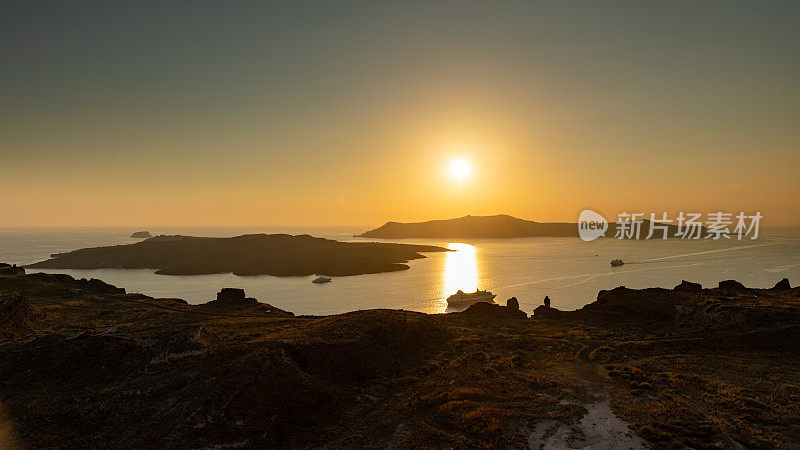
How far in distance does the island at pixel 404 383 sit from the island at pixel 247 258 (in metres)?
94.3

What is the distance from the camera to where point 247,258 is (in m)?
137

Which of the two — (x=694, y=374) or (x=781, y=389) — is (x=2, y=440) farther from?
(x=781, y=389)

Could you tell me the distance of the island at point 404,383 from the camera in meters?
15.6

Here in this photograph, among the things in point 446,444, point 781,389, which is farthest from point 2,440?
point 781,389

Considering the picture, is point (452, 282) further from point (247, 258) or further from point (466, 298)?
point (247, 258)

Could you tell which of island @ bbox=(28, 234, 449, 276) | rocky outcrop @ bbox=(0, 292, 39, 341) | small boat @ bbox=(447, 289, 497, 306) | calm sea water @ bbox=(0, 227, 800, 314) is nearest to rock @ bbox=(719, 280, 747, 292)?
calm sea water @ bbox=(0, 227, 800, 314)

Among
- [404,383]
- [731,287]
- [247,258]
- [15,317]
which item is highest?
[731,287]

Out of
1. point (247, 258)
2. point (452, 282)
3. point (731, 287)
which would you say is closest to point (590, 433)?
point (731, 287)

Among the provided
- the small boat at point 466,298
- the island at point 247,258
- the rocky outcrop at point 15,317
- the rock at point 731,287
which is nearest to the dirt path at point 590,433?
the rock at point 731,287

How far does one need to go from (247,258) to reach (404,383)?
423 feet

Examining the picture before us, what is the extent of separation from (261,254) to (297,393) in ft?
430

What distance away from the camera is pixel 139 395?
61.3 ft

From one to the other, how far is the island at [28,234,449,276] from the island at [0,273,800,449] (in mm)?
94339

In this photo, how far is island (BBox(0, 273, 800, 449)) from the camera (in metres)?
15.6
